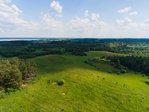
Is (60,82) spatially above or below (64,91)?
above

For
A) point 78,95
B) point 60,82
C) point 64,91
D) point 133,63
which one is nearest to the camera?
point 78,95

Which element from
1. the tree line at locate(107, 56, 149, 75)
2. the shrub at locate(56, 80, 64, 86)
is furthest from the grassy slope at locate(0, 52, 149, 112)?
the tree line at locate(107, 56, 149, 75)

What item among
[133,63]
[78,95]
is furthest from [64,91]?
[133,63]

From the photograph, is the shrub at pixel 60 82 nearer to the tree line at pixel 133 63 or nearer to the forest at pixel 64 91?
the forest at pixel 64 91

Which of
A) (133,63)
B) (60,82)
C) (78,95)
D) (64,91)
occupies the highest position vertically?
(60,82)

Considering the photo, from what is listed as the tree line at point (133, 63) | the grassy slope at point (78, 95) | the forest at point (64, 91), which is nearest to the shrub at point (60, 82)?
the forest at point (64, 91)

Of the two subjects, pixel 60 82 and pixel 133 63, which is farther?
pixel 133 63

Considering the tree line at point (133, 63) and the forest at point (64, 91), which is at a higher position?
the forest at point (64, 91)

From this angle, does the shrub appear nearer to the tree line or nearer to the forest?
the forest

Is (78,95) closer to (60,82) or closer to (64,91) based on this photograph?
(64,91)
